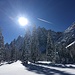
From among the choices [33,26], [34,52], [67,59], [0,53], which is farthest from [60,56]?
[0,53]

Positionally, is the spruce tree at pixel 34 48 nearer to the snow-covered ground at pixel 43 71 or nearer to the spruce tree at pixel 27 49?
the spruce tree at pixel 27 49

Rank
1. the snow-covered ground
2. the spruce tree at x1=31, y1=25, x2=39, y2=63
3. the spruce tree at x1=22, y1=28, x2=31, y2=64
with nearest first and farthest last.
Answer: the snow-covered ground < the spruce tree at x1=31, y1=25, x2=39, y2=63 < the spruce tree at x1=22, y1=28, x2=31, y2=64

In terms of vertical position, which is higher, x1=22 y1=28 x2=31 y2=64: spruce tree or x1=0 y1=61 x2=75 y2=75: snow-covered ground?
x1=22 y1=28 x2=31 y2=64: spruce tree

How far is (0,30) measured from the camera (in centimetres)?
6369

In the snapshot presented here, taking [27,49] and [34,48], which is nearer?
[34,48]

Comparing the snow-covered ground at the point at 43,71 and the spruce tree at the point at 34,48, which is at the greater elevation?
the spruce tree at the point at 34,48

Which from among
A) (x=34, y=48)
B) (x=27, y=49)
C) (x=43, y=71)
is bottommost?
(x=43, y=71)

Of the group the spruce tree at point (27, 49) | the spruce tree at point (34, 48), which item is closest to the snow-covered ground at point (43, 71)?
the spruce tree at point (34, 48)

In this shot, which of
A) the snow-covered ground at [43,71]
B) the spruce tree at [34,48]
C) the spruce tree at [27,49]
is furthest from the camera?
the spruce tree at [27,49]

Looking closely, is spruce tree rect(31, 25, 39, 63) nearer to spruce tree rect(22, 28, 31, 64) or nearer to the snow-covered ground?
spruce tree rect(22, 28, 31, 64)

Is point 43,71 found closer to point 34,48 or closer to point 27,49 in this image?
point 34,48

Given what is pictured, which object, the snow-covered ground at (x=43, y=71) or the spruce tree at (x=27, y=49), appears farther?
the spruce tree at (x=27, y=49)

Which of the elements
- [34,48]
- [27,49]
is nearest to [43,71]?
[34,48]

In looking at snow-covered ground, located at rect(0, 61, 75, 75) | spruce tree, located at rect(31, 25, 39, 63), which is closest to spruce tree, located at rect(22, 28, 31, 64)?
spruce tree, located at rect(31, 25, 39, 63)
